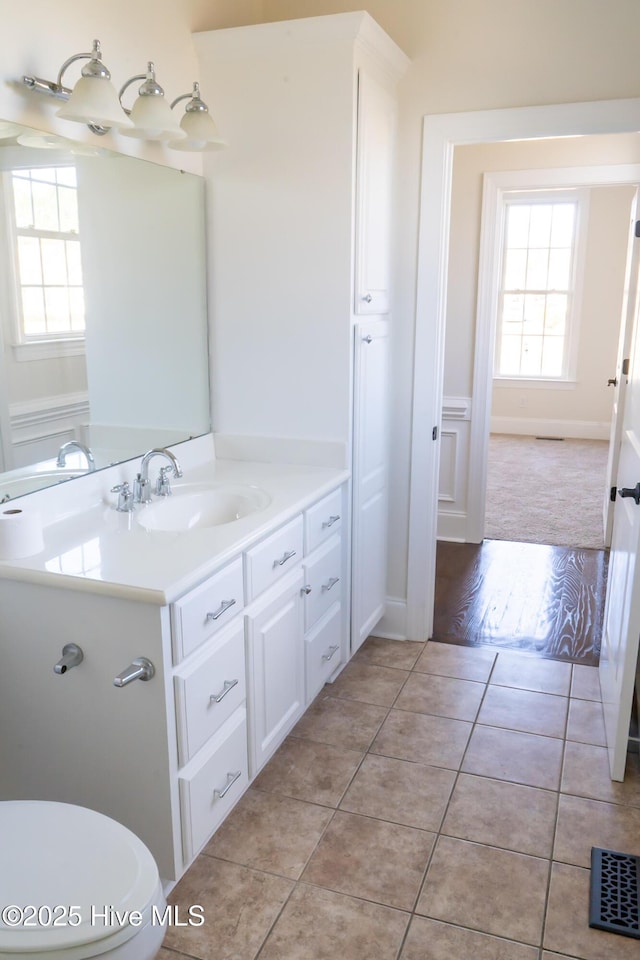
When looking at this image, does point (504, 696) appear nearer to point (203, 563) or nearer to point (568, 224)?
point (203, 563)

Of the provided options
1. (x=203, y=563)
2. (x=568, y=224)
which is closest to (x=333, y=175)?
(x=203, y=563)

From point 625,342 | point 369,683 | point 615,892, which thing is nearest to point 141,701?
point 615,892

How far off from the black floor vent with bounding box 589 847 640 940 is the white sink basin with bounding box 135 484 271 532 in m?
1.31

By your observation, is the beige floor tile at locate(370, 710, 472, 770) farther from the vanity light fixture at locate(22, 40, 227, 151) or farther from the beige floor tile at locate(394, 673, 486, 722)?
the vanity light fixture at locate(22, 40, 227, 151)

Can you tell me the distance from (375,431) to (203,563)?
4.35 ft

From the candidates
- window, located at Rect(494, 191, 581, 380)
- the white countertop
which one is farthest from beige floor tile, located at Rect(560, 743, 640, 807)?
window, located at Rect(494, 191, 581, 380)

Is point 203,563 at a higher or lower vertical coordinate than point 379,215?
lower

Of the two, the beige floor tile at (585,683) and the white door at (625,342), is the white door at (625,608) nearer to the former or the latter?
the beige floor tile at (585,683)

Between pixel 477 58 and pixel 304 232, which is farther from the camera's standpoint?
pixel 477 58

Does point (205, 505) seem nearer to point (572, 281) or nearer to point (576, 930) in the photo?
point (576, 930)

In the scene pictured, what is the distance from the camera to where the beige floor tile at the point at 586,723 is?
2.62m

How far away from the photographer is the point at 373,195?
275 cm

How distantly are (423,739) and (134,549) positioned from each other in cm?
124

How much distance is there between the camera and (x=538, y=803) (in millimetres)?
2279
